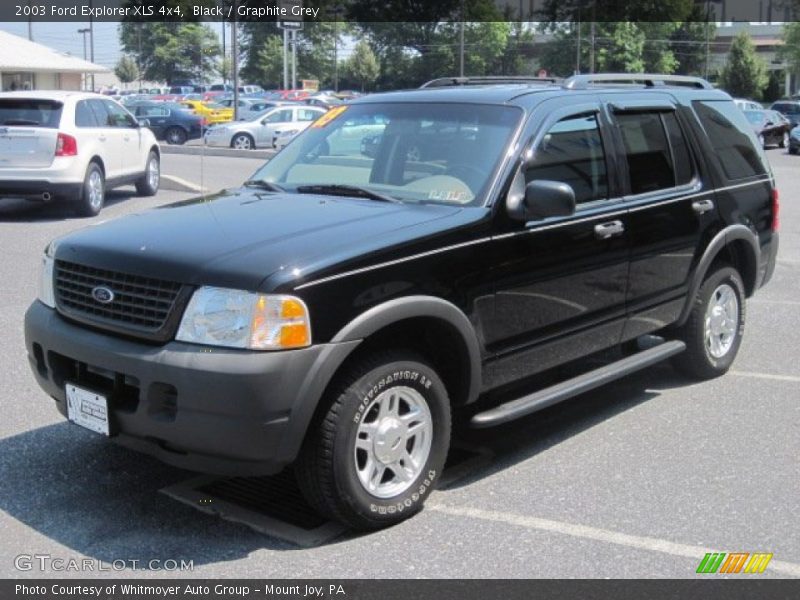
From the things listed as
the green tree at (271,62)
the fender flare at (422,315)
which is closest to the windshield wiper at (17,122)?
the fender flare at (422,315)

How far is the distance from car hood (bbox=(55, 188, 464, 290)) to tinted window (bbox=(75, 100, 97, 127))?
32.6 feet

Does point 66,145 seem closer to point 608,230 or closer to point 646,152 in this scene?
point 646,152

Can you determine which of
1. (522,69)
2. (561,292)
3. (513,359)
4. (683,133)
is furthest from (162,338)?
(522,69)

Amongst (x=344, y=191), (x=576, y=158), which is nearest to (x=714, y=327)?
(x=576, y=158)

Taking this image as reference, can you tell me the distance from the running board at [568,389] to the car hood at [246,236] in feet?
3.03

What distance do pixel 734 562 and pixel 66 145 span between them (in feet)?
38.4

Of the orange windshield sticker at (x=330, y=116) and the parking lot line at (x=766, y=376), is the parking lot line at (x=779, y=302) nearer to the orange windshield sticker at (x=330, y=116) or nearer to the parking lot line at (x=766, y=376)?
the parking lot line at (x=766, y=376)

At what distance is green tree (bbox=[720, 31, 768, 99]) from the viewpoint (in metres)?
75.5

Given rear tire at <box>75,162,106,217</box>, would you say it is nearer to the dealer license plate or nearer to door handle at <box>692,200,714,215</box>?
door handle at <box>692,200,714,215</box>

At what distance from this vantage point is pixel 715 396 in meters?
6.27

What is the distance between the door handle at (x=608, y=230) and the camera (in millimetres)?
5246

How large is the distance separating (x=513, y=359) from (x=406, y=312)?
864mm

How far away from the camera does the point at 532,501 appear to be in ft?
14.9

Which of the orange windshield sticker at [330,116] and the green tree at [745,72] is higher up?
the green tree at [745,72]
